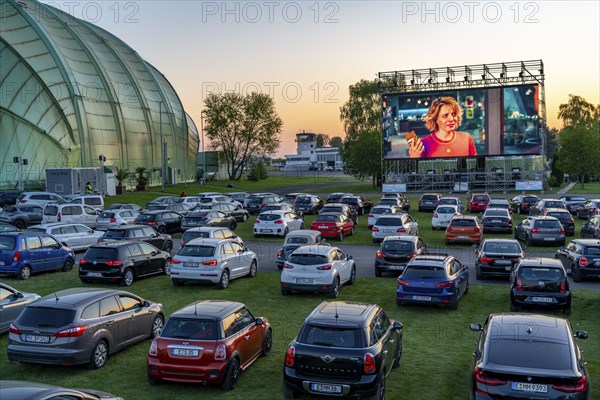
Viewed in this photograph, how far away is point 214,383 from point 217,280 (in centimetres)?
893

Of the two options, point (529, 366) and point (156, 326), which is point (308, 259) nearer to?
point (156, 326)

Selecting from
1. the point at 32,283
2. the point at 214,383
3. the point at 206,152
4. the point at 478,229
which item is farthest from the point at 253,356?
the point at 206,152

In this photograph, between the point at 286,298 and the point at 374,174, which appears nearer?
the point at 286,298

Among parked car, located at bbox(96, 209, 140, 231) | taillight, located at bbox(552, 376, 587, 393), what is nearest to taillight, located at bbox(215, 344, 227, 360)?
taillight, located at bbox(552, 376, 587, 393)

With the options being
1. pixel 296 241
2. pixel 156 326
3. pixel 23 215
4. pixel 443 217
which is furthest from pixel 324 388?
pixel 23 215

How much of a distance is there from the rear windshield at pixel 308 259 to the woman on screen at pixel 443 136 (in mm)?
47505

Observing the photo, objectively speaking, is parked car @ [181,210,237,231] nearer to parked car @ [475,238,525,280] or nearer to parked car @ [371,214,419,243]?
parked car @ [371,214,419,243]

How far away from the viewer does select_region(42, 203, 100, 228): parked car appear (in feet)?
111

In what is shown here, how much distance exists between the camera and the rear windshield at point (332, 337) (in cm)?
971

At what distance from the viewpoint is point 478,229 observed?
2908cm

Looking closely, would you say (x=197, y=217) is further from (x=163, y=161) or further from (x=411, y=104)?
(x=163, y=161)

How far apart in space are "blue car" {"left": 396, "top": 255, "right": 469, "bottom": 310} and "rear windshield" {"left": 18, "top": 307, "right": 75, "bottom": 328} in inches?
352

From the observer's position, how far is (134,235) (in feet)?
81.9

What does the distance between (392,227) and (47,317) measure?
21.0m
